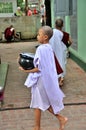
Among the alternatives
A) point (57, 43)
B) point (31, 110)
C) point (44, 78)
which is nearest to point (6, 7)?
point (57, 43)

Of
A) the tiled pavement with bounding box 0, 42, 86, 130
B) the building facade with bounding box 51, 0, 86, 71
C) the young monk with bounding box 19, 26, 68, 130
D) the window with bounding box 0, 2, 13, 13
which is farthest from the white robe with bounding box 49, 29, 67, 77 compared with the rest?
the window with bounding box 0, 2, 13, 13

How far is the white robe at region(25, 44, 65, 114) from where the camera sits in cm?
490

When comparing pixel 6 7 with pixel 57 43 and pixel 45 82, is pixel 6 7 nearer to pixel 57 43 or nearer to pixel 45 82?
pixel 57 43

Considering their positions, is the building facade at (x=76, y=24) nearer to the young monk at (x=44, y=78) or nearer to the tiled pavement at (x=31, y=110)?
the tiled pavement at (x=31, y=110)

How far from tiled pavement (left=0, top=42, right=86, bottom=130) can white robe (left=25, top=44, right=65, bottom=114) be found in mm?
700

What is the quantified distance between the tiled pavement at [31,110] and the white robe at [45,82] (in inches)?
27.6

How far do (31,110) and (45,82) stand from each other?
1715 millimetres

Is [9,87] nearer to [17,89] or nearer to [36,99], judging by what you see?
[17,89]

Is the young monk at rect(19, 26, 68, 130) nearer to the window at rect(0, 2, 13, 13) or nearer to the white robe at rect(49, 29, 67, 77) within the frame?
the white robe at rect(49, 29, 67, 77)

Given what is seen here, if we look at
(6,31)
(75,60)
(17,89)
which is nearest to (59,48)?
(17,89)

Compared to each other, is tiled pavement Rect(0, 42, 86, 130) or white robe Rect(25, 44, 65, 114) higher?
white robe Rect(25, 44, 65, 114)

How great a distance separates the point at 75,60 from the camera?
1170cm

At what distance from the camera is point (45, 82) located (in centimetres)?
499

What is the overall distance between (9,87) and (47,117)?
8.55ft
